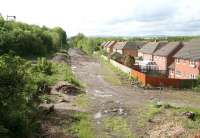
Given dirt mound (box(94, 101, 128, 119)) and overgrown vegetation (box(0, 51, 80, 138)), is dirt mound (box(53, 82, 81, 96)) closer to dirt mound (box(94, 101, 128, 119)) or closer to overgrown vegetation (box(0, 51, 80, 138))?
dirt mound (box(94, 101, 128, 119))

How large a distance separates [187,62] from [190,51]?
2040 mm

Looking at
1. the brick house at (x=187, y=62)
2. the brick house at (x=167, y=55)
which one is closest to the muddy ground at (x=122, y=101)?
the brick house at (x=187, y=62)

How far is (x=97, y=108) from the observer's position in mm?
33062

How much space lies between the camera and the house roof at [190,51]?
50.7 metres

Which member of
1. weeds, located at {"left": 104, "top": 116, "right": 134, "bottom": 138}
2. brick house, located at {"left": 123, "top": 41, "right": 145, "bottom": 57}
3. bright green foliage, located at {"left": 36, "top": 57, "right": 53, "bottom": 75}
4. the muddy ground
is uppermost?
brick house, located at {"left": 123, "top": 41, "right": 145, "bottom": 57}

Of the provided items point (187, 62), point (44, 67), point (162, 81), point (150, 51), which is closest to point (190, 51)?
point (187, 62)

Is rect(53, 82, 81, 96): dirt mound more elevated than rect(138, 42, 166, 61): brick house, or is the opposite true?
rect(138, 42, 166, 61): brick house

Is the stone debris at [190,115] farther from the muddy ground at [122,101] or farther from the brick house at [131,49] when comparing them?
the brick house at [131,49]

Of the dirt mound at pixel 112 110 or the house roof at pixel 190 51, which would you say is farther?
the house roof at pixel 190 51

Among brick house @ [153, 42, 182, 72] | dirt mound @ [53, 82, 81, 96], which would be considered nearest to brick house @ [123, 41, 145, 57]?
brick house @ [153, 42, 182, 72]

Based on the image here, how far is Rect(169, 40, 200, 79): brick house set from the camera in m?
A: 49.8

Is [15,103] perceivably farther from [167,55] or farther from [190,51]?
[167,55]

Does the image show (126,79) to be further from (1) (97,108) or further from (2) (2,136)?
(2) (2,136)

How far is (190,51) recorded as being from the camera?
53.7m
